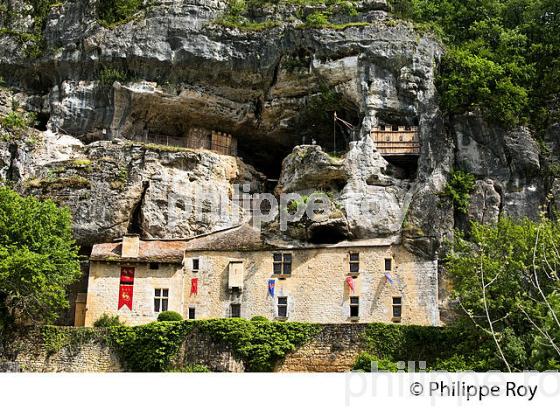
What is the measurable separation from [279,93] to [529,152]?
500 inches

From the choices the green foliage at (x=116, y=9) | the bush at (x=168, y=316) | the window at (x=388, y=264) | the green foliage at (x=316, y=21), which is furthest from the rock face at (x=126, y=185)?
the green foliage at (x=316, y=21)

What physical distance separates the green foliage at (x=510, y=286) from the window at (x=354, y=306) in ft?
21.7

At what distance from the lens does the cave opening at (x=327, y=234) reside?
37.2 m

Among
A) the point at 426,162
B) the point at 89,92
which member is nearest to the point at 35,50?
the point at 89,92

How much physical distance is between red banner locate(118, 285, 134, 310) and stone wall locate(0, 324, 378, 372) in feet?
14.5

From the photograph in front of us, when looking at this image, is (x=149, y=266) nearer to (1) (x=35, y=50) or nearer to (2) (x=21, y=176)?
(2) (x=21, y=176)

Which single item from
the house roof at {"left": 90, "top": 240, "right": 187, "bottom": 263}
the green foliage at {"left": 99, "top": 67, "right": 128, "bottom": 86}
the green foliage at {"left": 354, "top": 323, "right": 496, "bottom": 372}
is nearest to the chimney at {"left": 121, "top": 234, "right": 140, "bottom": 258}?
the house roof at {"left": 90, "top": 240, "right": 187, "bottom": 263}

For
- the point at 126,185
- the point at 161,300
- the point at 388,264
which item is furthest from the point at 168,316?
the point at 388,264

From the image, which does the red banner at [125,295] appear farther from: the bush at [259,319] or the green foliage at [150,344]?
the bush at [259,319]

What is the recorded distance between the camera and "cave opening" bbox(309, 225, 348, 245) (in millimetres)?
37219

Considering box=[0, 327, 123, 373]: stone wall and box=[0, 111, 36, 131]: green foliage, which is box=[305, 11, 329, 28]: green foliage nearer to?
box=[0, 111, 36, 131]: green foliage

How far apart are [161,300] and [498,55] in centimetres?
2028

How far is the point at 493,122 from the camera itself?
127ft

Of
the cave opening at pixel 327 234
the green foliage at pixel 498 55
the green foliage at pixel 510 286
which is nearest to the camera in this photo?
the green foliage at pixel 510 286
